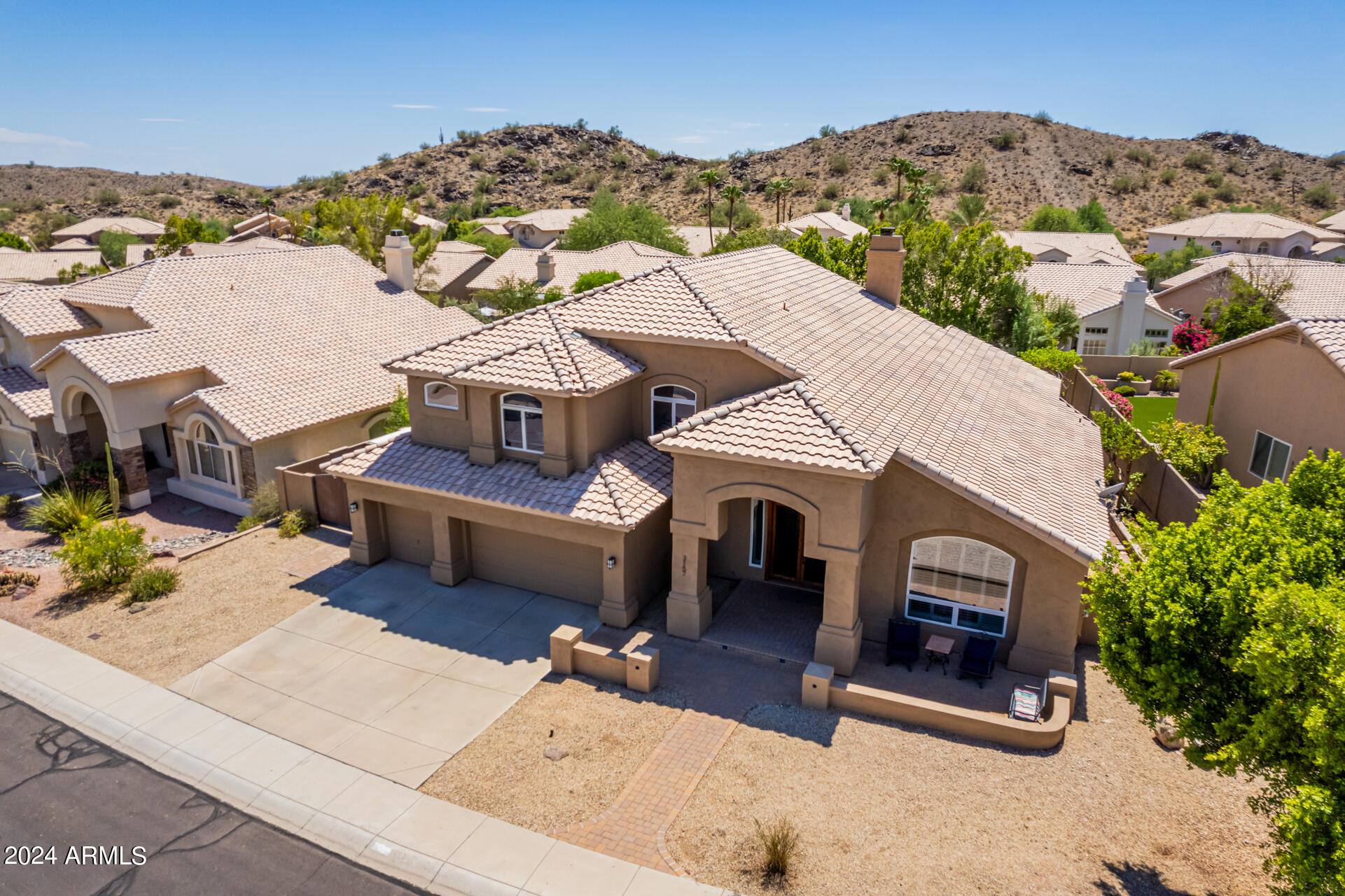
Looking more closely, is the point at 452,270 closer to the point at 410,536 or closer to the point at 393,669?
the point at 410,536

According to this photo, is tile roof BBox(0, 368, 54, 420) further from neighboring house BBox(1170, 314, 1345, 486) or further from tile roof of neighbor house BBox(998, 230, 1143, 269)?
tile roof of neighbor house BBox(998, 230, 1143, 269)

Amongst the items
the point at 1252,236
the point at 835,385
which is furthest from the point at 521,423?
the point at 1252,236

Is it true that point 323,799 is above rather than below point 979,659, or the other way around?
below

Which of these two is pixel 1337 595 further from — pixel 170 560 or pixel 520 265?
pixel 520 265

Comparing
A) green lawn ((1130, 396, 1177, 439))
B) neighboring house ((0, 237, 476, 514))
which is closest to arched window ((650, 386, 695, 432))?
neighboring house ((0, 237, 476, 514))

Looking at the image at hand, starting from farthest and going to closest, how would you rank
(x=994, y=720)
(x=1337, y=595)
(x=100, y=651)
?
(x=100, y=651)
(x=994, y=720)
(x=1337, y=595)

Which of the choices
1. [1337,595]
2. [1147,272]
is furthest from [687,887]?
[1147,272]
